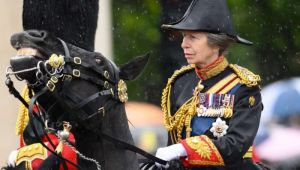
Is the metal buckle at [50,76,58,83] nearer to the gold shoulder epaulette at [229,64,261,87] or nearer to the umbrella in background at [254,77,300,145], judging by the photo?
the gold shoulder epaulette at [229,64,261,87]

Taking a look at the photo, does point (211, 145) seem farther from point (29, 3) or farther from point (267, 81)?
Result: point (267, 81)

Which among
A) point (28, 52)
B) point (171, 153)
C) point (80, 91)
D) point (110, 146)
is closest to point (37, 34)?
point (28, 52)

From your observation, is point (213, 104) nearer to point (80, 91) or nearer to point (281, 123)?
point (80, 91)

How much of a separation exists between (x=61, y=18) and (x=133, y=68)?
1.33 ft

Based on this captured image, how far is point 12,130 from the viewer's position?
38.8 feet

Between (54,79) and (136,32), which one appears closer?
(54,79)

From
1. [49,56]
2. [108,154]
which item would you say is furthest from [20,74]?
[108,154]

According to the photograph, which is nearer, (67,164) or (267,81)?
(67,164)

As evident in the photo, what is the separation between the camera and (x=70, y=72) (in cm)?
611

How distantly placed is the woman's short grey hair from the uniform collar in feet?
0.13

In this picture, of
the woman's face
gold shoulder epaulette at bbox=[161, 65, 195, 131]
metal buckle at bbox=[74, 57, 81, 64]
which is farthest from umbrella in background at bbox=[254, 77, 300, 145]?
metal buckle at bbox=[74, 57, 81, 64]

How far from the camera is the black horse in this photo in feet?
19.8

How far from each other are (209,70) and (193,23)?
0.92 ft

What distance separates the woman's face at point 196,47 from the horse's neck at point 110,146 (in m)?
0.60
